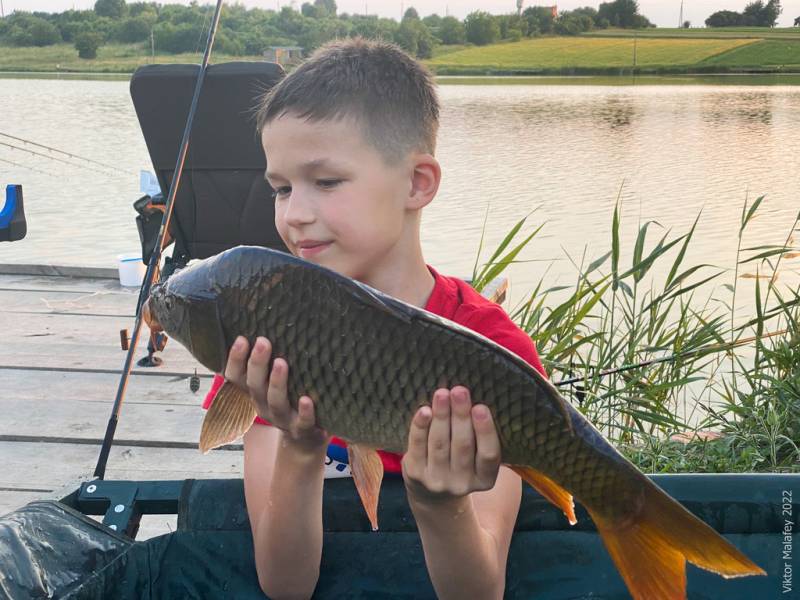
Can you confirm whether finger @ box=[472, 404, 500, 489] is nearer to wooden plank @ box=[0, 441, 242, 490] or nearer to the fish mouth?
the fish mouth

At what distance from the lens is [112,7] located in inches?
323

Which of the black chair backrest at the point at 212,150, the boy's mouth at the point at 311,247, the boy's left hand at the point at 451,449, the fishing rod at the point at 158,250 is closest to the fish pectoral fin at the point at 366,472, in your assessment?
the boy's left hand at the point at 451,449

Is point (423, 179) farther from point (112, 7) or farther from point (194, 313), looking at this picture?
point (112, 7)

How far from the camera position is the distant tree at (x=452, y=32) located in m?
13.5

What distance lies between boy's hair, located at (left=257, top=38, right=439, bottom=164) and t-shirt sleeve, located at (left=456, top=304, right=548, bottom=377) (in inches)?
10.9

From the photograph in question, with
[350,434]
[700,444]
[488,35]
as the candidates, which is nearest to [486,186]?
[488,35]

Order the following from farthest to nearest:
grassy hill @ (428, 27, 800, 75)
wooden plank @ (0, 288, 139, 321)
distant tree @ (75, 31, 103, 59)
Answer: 1. grassy hill @ (428, 27, 800, 75)
2. distant tree @ (75, 31, 103, 59)
3. wooden plank @ (0, 288, 139, 321)

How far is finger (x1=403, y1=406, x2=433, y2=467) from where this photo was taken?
1029 millimetres

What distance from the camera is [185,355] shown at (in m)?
3.94

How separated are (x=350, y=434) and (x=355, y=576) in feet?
2.05

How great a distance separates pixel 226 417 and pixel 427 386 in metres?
0.30

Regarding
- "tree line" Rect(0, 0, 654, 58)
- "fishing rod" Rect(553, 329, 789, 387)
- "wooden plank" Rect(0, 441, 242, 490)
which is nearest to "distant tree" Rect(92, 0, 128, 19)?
"tree line" Rect(0, 0, 654, 58)

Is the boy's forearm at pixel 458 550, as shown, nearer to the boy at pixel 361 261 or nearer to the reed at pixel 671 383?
the boy at pixel 361 261

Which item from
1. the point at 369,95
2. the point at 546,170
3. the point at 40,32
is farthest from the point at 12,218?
the point at 40,32
